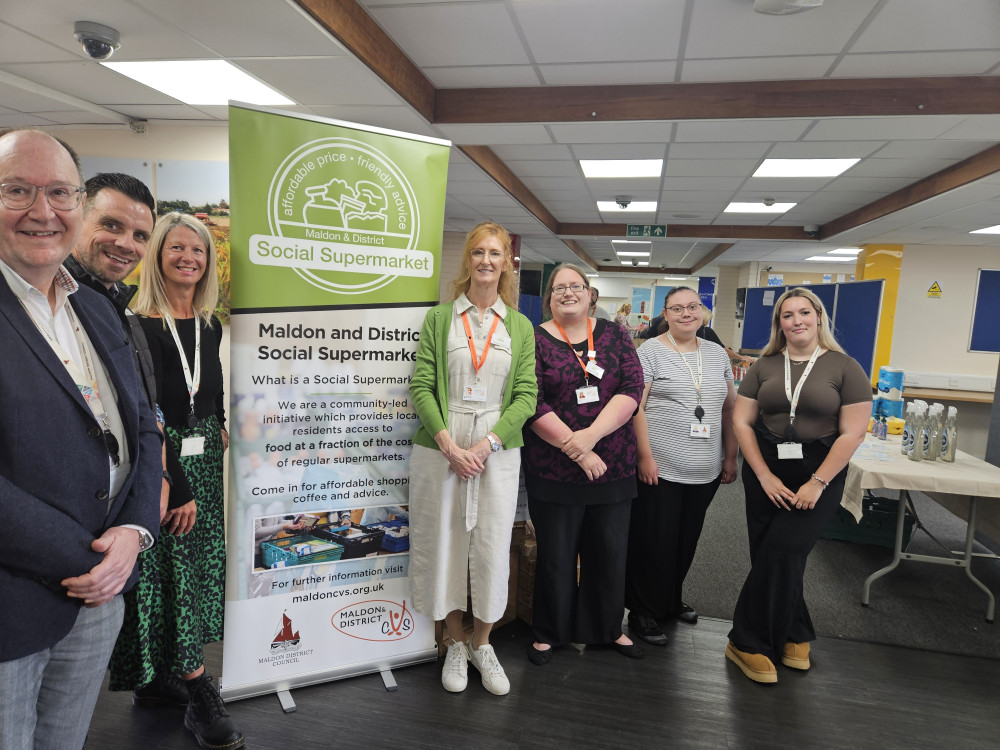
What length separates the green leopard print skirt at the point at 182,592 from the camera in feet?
5.43

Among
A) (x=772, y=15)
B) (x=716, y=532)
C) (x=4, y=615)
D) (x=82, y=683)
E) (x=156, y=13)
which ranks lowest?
(x=716, y=532)

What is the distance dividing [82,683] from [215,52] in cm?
298

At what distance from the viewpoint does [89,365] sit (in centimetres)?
114

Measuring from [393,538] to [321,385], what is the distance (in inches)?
26.0

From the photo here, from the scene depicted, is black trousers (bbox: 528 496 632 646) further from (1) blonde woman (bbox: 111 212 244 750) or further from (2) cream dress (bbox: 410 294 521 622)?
(1) blonde woman (bbox: 111 212 244 750)

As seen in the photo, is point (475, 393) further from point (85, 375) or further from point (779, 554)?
point (779, 554)

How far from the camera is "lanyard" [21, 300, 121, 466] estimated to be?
1074mm

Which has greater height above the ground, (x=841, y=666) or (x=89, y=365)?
(x=89, y=365)

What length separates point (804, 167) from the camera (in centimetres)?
485

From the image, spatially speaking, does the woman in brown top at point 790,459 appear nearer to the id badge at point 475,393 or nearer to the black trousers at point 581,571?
the black trousers at point 581,571

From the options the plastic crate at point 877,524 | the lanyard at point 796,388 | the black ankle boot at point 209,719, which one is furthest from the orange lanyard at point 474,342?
the plastic crate at point 877,524

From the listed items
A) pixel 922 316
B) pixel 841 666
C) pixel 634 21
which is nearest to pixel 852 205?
pixel 922 316

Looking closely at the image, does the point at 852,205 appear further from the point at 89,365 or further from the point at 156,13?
the point at 89,365

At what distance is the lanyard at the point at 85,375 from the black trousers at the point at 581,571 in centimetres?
155
